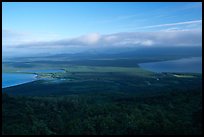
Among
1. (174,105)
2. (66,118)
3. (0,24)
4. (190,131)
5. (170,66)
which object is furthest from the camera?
(170,66)

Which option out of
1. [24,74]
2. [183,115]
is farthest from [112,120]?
[24,74]

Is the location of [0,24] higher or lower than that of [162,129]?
higher

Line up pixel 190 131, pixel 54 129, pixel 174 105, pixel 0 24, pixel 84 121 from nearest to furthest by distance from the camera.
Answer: pixel 0 24, pixel 190 131, pixel 54 129, pixel 84 121, pixel 174 105

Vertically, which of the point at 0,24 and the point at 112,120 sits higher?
the point at 0,24

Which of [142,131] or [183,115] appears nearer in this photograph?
[142,131]

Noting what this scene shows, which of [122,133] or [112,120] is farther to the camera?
[112,120]

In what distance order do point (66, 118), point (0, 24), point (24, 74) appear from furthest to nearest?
1. point (24, 74)
2. point (66, 118)
3. point (0, 24)

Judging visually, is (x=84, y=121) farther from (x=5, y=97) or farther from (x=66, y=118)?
(x=5, y=97)

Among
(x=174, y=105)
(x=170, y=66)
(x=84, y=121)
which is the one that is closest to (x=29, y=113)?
(x=84, y=121)

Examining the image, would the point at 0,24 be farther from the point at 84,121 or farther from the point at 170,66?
the point at 170,66
